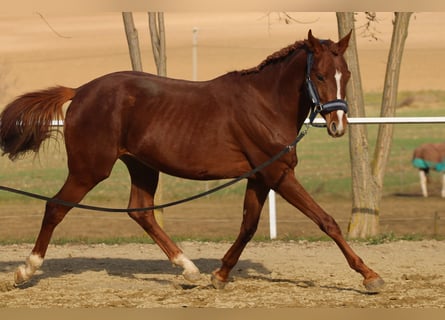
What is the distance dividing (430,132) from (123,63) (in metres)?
12.2

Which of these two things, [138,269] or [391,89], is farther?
[391,89]

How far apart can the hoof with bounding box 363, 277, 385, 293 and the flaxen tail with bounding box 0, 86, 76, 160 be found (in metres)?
2.94

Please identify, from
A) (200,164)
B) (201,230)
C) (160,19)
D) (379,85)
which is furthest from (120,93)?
(379,85)

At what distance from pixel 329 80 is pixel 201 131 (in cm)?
117

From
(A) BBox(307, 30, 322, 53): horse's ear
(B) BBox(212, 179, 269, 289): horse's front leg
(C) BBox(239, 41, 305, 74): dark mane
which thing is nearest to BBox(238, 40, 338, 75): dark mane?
(C) BBox(239, 41, 305, 74): dark mane

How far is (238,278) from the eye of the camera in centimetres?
816

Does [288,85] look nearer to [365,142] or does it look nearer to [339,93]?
[339,93]

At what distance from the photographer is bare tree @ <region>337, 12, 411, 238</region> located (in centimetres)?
1095

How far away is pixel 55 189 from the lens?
2627 centimetres

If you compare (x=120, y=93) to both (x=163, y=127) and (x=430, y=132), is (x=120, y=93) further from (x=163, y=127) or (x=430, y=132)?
(x=430, y=132)

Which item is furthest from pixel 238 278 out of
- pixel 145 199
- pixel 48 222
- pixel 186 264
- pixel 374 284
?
pixel 48 222

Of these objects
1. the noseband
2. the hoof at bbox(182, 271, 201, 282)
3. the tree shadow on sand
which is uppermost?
the noseband

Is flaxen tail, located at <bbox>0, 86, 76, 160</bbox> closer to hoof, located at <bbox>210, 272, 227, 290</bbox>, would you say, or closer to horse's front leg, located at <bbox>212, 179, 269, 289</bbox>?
horse's front leg, located at <bbox>212, 179, 269, 289</bbox>

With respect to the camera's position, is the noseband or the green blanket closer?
the noseband
